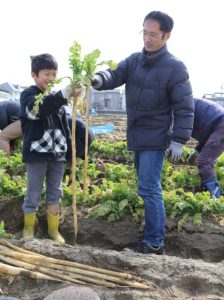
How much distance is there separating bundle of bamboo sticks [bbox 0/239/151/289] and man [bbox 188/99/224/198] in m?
2.81

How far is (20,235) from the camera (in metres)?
4.23

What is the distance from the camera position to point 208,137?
5.74 metres

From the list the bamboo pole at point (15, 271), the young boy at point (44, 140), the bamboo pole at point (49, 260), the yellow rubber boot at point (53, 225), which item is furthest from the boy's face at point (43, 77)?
the bamboo pole at point (15, 271)

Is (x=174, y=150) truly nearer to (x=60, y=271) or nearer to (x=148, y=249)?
(x=148, y=249)

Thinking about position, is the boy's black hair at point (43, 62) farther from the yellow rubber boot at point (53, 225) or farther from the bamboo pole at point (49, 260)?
the bamboo pole at point (49, 260)

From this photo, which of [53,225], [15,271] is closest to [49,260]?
[15,271]

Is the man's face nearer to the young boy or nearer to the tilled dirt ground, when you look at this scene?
the young boy

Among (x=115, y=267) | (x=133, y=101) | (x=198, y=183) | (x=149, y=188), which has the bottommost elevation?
(x=198, y=183)

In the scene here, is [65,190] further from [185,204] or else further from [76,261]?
[76,261]

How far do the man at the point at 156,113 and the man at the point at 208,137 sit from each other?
69.6 inches

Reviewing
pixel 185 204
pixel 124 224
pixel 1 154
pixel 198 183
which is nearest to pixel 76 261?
pixel 124 224

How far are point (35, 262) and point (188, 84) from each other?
1.95 meters

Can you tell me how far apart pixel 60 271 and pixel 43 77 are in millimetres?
1866

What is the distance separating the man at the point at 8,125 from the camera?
6.80 metres
